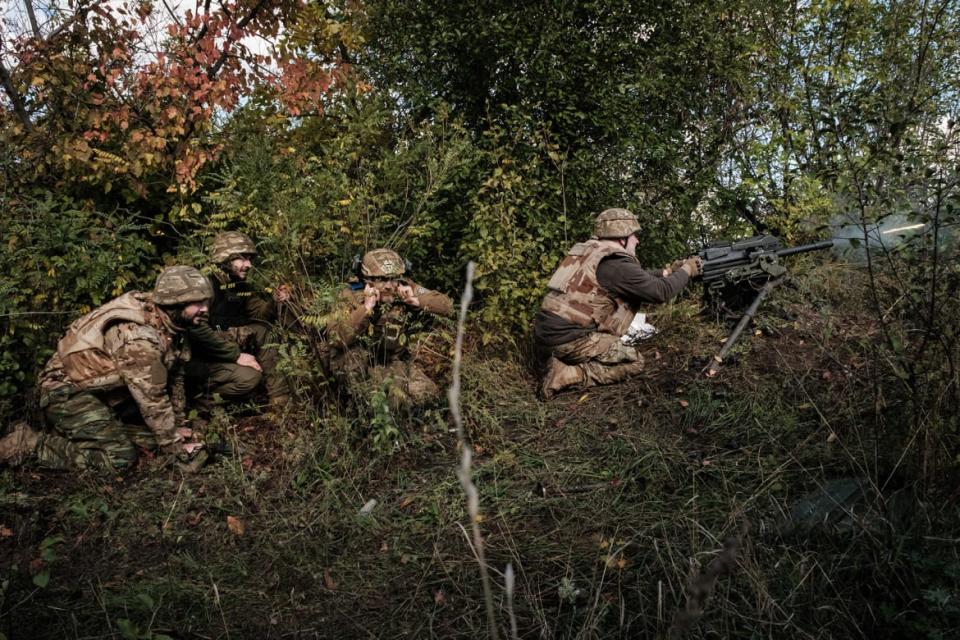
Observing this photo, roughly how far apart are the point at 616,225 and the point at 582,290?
22.0 inches

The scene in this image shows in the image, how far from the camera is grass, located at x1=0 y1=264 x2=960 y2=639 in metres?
2.50

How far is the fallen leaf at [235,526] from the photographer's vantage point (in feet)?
11.6

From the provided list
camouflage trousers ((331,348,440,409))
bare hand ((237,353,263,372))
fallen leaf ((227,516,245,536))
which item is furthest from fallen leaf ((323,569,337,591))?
bare hand ((237,353,263,372))

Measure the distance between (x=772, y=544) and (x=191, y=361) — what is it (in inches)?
170

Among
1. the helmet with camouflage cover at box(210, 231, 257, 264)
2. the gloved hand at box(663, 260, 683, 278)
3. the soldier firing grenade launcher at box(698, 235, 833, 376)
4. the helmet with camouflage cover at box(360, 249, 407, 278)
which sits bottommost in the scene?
the soldier firing grenade launcher at box(698, 235, 833, 376)

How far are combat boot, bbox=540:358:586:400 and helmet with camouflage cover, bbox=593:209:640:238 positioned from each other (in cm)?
106

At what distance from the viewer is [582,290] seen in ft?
16.8

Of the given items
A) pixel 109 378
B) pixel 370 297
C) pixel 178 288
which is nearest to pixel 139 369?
pixel 109 378

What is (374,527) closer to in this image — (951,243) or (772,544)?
(772,544)

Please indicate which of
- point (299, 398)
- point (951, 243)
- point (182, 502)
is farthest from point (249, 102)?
point (951, 243)

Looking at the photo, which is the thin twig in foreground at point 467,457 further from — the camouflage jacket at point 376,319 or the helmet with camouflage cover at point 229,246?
the helmet with camouflage cover at point 229,246

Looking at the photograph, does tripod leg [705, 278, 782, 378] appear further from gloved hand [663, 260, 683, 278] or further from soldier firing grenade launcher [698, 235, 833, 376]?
gloved hand [663, 260, 683, 278]

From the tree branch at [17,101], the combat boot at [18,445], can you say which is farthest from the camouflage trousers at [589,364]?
the tree branch at [17,101]

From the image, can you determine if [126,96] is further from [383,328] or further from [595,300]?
[595,300]
